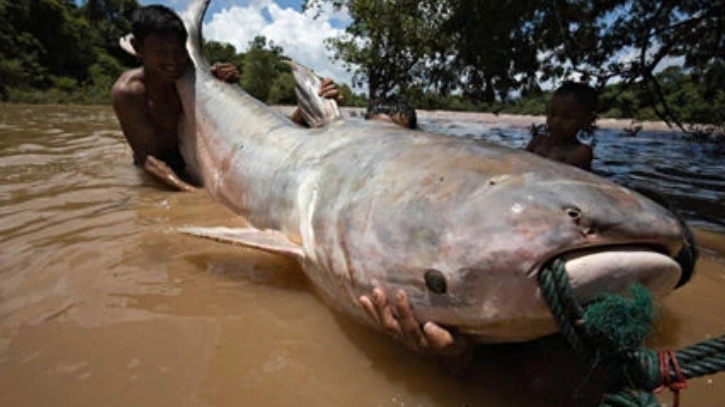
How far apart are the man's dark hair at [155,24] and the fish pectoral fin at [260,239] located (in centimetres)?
210

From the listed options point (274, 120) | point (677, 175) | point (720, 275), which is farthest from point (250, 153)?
point (677, 175)

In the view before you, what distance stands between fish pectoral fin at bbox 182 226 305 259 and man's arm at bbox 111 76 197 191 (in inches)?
67.3

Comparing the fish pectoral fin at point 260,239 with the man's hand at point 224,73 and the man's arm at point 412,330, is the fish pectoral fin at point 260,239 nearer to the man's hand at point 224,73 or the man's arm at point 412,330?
the man's arm at point 412,330

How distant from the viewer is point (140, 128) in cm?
416

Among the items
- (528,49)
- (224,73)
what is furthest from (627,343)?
(528,49)

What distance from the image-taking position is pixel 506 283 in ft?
3.80

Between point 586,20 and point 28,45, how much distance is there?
1687 inches

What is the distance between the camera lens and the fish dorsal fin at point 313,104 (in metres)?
2.69

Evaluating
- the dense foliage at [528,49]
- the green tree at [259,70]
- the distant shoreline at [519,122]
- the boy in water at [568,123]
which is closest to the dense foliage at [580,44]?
the dense foliage at [528,49]

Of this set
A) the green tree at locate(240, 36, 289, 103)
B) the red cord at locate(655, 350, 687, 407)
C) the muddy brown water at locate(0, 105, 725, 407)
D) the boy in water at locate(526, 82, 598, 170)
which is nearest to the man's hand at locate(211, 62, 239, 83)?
the muddy brown water at locate(0, 105, 725, 407)

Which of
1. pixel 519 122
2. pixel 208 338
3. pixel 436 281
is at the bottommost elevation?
pixel 519 122

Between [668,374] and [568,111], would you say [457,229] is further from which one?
[568,111]

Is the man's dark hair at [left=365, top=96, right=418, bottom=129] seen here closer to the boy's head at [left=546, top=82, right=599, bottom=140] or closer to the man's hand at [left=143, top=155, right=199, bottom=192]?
the boy's head at [left=546, top=82, right=599, bottom=140]

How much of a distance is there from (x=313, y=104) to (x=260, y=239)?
0.99m
